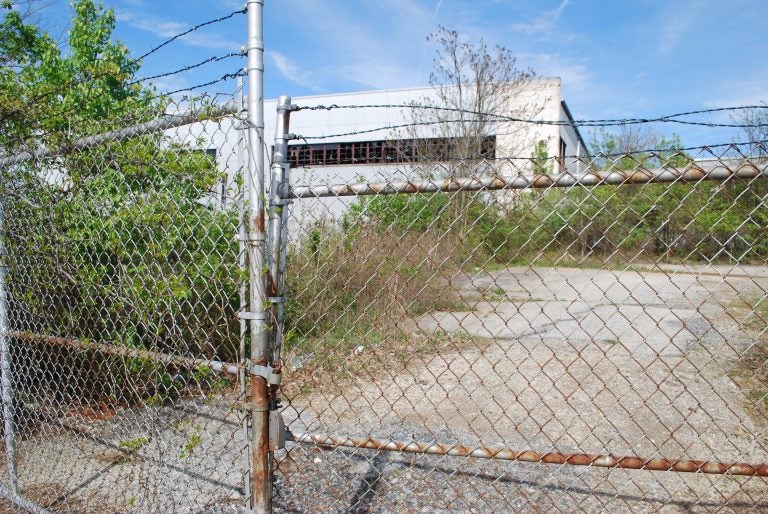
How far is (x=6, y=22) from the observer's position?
765 centimetres

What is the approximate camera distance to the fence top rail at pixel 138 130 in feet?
6.73

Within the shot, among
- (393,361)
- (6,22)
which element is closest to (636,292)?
(393,361)

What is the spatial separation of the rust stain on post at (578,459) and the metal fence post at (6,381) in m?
1.82

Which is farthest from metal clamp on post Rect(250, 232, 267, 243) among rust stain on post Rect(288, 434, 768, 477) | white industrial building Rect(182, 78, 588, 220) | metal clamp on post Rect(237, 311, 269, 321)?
white industrial building Rect(182, 78, 588, 220)

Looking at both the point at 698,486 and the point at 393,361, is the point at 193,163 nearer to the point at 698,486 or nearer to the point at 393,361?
the point at 698,486

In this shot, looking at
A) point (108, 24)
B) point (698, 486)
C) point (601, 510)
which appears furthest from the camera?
point (108, 24)

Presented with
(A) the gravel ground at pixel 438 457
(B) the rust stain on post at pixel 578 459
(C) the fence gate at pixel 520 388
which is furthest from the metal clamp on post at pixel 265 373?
(A) the gravel ground at pixel 438 457

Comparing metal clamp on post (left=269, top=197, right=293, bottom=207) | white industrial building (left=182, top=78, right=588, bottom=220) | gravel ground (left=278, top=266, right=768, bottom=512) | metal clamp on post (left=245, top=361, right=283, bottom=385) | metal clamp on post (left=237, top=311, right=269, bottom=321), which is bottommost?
gravel ground (left=278, top=266, right=768, bottom=512)

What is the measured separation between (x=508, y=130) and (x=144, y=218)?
54.9 feet

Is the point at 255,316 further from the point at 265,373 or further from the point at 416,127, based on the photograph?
the point at 416,127

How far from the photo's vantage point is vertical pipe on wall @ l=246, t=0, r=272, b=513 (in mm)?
1792

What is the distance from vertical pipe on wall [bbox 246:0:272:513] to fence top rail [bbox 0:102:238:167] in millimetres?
196

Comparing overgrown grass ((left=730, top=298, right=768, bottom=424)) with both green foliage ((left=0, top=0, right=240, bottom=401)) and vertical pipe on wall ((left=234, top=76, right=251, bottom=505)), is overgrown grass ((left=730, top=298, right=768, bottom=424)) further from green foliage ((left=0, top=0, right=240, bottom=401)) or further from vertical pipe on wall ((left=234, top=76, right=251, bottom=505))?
green foliage ((left=0, top=0, right=240, bottom=401))

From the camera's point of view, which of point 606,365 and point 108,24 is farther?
point 108,24
